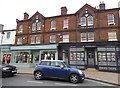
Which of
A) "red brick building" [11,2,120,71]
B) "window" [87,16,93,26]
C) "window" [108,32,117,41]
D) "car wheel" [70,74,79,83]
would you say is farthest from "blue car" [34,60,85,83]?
"window" [87,16,93,26]

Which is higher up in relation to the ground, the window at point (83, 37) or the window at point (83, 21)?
the window at point (83, 21)

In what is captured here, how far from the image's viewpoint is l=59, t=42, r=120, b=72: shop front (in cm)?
1803

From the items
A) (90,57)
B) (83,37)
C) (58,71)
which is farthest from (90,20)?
(58,71)

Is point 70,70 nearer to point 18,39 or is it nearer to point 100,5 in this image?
point 100,5

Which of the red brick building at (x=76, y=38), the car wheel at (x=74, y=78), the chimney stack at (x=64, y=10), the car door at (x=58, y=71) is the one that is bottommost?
the car wheel at (x=74, y=78)

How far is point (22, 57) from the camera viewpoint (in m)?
23.4

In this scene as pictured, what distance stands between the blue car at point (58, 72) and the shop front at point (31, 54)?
31.5ft

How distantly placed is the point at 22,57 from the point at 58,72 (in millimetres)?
14038

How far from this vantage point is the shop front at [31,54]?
21739 millimetres

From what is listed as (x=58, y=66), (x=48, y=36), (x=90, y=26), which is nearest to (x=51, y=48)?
(x=48, y=36)

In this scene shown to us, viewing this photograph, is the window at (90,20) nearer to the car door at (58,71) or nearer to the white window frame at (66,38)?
the white window frame at (66,38)

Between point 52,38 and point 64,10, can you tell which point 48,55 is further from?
point 64,10

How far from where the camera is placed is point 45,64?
1176 centimetres

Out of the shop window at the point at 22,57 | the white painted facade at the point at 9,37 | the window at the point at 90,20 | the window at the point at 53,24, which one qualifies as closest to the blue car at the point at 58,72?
the shop window at the point at 22,57
